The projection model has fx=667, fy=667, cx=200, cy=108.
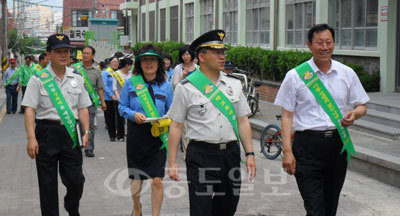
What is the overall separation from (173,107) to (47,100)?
1.53m

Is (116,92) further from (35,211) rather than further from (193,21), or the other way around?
(193,21)

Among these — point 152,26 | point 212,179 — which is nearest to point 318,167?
point 212,179

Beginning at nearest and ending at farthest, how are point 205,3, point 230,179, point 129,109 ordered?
point 230,179, point 129,109, point 205,3

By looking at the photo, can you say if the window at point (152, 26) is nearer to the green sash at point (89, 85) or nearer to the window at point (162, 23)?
the window at point (162, 23)

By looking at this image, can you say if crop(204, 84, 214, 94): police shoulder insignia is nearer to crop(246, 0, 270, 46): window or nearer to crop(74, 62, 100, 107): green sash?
crop(74, 62, 100, 107): green sash

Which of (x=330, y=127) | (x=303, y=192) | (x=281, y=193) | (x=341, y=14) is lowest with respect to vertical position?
(x=281, y=193)

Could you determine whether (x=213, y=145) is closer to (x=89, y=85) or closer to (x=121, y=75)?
(x=89, y=85)

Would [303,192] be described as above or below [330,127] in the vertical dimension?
below

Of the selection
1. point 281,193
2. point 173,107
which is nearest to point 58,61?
point 173,107

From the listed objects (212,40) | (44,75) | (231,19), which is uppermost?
(231,19)

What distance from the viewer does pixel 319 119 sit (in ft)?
18.4

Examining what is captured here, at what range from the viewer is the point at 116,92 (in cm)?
1348

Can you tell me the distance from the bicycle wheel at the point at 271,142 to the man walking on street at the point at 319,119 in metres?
6.11

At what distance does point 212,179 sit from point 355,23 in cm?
1515
